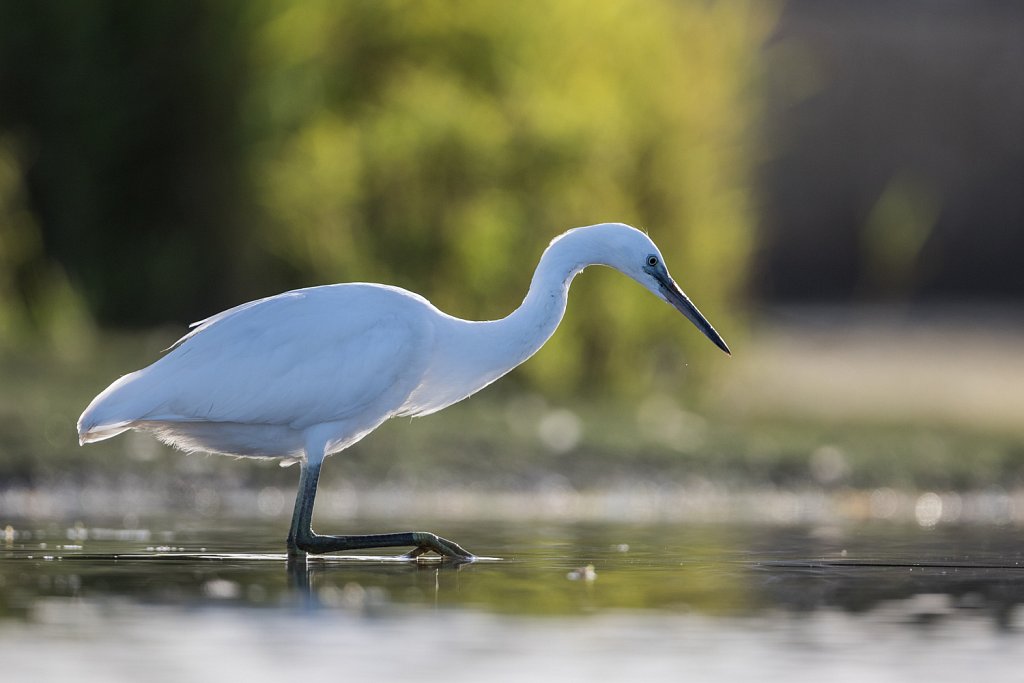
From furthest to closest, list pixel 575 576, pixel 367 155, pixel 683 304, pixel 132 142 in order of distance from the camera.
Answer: pixel 132 142
pixel 367 155
pixel 683 304
pixel 575 576

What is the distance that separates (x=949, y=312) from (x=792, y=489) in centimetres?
1800

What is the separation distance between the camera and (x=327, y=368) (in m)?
8.72

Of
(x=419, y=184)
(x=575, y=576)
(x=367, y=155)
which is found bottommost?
(x=575, y=576)

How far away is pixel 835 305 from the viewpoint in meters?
32.7

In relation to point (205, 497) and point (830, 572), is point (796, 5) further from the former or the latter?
point (830, 572)

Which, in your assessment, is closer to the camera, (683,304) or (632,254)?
(632,254)

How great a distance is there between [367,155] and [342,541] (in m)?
8.38

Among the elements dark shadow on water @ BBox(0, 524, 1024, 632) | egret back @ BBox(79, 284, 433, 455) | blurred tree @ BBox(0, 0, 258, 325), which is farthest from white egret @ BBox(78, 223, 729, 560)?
blurred tree @ BBox(0, 0, 258, 325)

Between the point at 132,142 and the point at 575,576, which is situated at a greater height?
the point at 132,142

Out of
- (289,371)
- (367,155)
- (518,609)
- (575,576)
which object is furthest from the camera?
(367,155)

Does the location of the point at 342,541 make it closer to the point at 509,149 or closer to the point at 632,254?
the point at 632,254

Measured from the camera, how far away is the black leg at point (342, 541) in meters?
8.46

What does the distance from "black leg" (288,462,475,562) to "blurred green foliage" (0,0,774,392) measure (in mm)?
7536

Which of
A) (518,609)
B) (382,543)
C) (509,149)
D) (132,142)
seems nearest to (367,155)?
(509,149)
